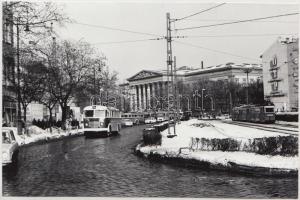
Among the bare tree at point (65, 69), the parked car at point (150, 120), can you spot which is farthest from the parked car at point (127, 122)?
the bare tree at point (65, 69)

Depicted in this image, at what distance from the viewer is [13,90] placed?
3033cm

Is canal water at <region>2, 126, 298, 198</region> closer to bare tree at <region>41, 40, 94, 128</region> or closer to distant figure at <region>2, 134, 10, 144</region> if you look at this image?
distant figure at <region>2, 134, 10, 144</region>

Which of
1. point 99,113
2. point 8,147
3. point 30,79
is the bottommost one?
point 8,147

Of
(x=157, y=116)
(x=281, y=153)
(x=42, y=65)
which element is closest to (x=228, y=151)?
(x=281, y=153)

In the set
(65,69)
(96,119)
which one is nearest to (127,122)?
(65,69)

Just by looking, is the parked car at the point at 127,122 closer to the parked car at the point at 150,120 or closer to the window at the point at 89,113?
the parked car at the point at 150,120

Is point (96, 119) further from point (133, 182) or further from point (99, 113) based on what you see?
point (133, 182)

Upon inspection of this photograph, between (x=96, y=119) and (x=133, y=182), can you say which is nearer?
(x=133, y=182)

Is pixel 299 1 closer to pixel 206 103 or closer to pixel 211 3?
pixel 211 3

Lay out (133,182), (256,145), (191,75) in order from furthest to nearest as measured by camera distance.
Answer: (191,75) → (256,145) → (133,182)

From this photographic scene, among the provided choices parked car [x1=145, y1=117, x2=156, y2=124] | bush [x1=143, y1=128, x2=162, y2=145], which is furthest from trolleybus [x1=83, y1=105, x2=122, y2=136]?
parked car [x1=145, y1=117, x2=156, y2=124]

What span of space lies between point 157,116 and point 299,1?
5781 centimetres

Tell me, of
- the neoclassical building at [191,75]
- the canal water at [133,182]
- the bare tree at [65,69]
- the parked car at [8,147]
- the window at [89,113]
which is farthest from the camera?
the bare tree at [65,69]

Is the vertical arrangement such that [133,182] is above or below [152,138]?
below
